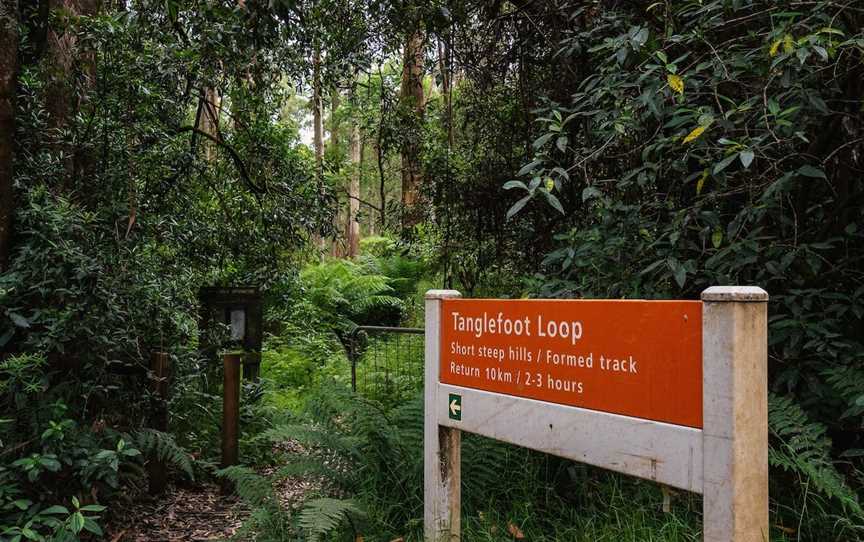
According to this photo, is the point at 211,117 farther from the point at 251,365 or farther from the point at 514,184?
the point at 514,184

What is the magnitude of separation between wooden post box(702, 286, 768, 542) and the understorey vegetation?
1.91ft

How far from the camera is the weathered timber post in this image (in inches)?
219

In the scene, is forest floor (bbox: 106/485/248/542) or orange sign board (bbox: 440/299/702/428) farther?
forest floor (bbox: 106/485/248/542)

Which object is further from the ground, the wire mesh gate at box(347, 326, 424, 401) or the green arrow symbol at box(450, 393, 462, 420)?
the green arrow symbol at box(450, 393, 462, 420)

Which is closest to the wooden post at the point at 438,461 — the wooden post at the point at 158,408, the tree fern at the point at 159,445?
the tree fern at the point at 159,445

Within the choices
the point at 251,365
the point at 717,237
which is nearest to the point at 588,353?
the point at 717,237

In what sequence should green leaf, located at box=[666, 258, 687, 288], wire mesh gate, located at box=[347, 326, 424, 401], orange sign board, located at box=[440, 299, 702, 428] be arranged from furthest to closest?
wire mesh gate, located at box=[347, 326, 424, 401] → green leaf, located at box=[666, 258, 687, 288] → orange sign board, located at box=[440, 299, 702, 428]

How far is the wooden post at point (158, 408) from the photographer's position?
5059 mm

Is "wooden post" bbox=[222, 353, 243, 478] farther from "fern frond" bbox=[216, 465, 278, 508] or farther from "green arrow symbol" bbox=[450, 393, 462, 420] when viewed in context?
"green arrow symbol" bbox=[450, 393, 462, 420]

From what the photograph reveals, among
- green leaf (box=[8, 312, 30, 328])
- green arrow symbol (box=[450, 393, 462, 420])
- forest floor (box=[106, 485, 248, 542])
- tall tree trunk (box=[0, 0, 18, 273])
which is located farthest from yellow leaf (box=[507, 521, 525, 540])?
tall tree trunk (box=[0, 0, 18, 273])

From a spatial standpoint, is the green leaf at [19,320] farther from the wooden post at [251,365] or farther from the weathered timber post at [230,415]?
the wooden post at [251,365]

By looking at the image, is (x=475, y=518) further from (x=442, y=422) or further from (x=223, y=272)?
(x=223, y=272)

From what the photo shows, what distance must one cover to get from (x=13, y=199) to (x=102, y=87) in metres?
0.97

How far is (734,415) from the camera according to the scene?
6.08 ft
